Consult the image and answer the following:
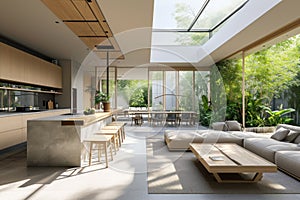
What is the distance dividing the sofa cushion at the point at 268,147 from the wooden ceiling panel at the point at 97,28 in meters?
3.59

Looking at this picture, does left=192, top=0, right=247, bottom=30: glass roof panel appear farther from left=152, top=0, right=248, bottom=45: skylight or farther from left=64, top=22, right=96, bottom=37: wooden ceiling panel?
left=64, top=22, right=96, bottom=37: wooden ceiling panel

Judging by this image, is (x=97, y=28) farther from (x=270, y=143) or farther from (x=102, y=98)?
(x=270, y=143)

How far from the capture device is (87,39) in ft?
17.9

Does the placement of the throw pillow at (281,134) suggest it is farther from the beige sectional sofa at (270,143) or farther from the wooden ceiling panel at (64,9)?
the wooden ceiling panel at (64,9)

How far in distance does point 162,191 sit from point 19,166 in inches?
96.0

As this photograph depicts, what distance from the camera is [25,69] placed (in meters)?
6.12

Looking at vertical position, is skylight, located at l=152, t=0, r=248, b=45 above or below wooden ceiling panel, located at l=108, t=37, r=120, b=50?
above

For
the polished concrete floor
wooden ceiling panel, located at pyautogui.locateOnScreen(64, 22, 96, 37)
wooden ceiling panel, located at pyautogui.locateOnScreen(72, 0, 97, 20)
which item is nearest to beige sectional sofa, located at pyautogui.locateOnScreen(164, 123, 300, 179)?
the polished concrete floor

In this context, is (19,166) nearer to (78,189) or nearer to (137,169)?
(78,189)

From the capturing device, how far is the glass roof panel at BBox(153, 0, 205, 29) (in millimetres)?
6706

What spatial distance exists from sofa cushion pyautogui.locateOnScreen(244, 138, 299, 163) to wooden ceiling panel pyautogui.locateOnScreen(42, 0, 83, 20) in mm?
3738

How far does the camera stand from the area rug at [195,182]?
299 cm

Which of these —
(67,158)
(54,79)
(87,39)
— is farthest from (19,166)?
(54,79)

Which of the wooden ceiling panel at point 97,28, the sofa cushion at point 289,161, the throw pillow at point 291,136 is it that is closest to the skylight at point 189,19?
the wooden ceiling panel at point 97,28
